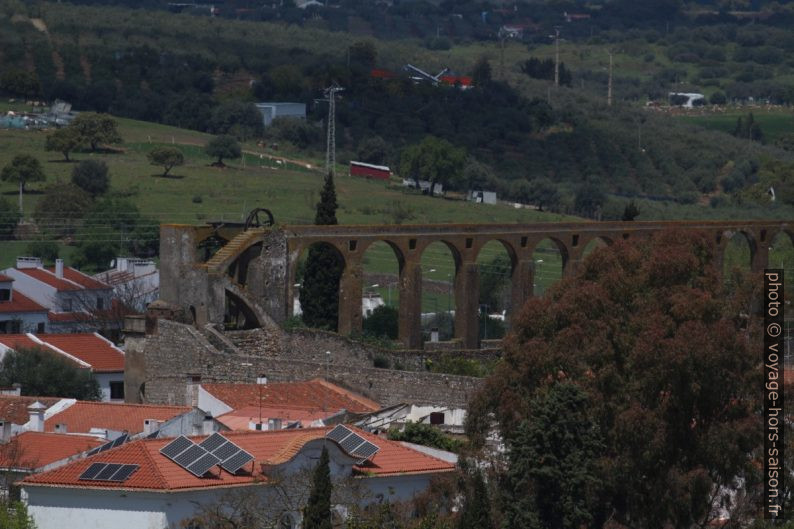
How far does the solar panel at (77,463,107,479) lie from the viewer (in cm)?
3312

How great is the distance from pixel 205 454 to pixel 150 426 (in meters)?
6.36

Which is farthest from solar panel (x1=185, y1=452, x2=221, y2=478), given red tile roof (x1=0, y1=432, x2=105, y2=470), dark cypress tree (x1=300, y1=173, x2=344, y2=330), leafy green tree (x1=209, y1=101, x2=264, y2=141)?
leafy green tree (x1=209, y1=101, x2=264, y2=141)

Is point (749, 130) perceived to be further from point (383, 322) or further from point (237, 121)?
point (383, 322)

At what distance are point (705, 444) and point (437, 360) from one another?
16.0 meters

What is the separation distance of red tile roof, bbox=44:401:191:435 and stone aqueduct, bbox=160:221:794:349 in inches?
373

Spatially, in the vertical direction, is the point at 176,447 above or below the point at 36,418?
above

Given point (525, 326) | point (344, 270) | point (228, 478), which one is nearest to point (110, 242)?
point (344, 270)

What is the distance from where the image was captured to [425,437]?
39969 mm

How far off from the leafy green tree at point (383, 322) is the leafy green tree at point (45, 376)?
11648mm

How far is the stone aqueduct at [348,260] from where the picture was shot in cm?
5353

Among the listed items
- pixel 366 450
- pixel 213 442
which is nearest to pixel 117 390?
pixel 366 450

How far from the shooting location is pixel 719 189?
437ft

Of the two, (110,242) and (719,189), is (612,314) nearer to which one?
(110,242)

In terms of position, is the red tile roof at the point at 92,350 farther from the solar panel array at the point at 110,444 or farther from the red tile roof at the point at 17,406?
the solar panel array at the point at 110,444
